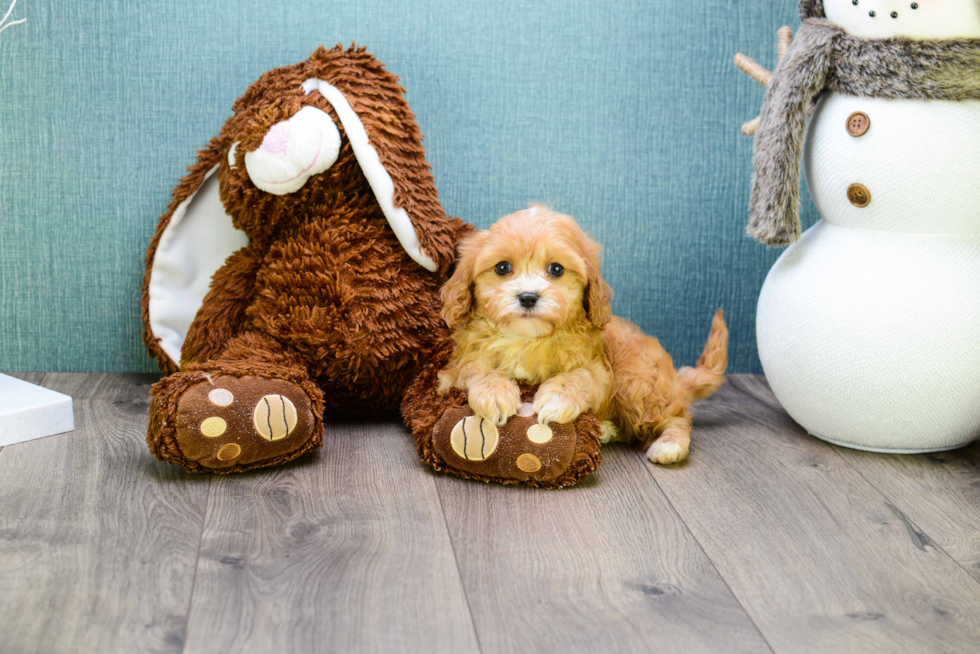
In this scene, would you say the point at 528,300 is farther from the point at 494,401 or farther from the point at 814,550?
the point at 814,550

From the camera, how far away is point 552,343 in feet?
4.84

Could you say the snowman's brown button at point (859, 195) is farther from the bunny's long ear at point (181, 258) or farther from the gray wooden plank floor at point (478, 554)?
the bunny's long ear at point (181, 258)

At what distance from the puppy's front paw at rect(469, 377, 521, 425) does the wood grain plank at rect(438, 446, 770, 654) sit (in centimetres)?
12

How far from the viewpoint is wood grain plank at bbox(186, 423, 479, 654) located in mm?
994

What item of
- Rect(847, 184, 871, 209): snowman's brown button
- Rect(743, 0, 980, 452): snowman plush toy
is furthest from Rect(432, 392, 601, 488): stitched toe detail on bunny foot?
Rect(847, 184, 871, 209): snowman's brown button

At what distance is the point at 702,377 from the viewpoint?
5.39 ft

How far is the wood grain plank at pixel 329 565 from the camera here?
994 mm

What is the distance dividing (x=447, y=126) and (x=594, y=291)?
2.08 feet

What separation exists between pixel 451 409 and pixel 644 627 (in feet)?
1.69

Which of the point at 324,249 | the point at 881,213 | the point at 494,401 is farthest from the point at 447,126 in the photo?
the point at 881,213

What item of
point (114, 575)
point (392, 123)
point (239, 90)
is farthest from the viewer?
point (239, 90)

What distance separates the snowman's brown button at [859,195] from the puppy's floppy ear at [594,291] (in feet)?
1.48

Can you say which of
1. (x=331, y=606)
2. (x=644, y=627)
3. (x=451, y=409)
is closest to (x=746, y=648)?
(x=644, y=627)

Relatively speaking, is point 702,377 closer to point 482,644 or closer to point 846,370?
point 846,370
